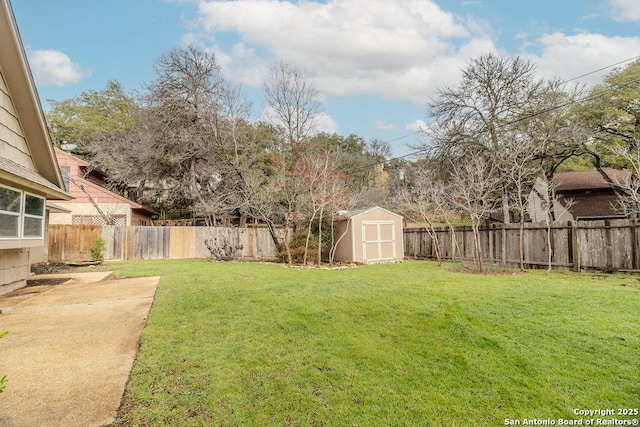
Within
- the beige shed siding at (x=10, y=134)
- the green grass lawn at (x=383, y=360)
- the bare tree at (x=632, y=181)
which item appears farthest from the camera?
the bare tree at (x=632, y=181)

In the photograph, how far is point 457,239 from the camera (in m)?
13.0

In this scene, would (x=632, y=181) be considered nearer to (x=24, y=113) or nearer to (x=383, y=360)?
(x=383, y=360)

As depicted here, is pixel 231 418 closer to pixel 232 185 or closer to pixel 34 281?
pixel 34 281

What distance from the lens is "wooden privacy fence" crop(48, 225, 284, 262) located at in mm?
13430

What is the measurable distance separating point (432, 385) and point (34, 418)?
9.31 feet

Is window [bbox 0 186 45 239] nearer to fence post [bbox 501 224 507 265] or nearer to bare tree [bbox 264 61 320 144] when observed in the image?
fence post [bbox 501 224 507 265]

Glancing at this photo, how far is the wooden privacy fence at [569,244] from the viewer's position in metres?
8.49

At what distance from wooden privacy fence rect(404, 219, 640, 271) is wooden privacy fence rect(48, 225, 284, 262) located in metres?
9.32

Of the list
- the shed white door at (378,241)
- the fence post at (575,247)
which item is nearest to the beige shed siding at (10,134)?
the shed white door at (378,241)

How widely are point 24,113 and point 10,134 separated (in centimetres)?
60

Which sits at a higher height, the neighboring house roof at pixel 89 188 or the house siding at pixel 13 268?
the neighboring house roof at pixel 89 188

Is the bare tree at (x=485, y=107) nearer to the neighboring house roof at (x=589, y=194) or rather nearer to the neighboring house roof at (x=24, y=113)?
the neighboring house roof at (x=589, y=194)

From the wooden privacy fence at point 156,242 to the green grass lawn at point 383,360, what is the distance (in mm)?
10252

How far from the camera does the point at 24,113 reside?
6828 mm
